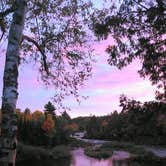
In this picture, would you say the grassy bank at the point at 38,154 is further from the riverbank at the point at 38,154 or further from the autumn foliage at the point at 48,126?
the autumn foliage at the point at 48,126

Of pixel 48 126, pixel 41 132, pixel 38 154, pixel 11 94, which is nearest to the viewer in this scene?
pixel 11 94

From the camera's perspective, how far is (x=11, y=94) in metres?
9.85

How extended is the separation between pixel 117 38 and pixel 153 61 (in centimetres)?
136

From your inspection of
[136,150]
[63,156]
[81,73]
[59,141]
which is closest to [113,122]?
[59,141]

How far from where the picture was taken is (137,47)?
49.6ft

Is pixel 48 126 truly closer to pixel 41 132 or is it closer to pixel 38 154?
pixel 41 132

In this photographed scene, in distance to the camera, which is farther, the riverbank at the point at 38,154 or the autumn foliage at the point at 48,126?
the autumn foliage at the point at 48,126

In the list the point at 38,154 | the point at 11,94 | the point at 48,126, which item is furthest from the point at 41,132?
the point at 11,94

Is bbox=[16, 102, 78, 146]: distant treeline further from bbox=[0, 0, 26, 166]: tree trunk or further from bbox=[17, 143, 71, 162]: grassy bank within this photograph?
bbox=[0, 0, 26, 166]: tree trunk

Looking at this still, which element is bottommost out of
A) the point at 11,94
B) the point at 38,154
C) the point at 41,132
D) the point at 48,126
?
the point at 11,94

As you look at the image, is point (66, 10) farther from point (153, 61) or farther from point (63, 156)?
point (63, 156)

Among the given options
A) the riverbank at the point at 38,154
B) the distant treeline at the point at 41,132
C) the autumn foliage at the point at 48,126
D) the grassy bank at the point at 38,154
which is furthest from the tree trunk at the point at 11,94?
the autumn foliage at the point at 48,126

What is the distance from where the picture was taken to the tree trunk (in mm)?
9445

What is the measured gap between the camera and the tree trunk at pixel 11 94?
31.0ft
